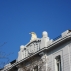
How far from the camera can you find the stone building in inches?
1214

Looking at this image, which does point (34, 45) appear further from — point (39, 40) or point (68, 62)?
point (68, 62)

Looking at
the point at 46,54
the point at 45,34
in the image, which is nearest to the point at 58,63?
the point at 46,54

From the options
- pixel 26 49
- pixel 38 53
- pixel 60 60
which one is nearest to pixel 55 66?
pixel 60 60

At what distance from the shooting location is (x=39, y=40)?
114 ft

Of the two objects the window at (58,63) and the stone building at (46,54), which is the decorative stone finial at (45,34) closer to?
the stone building at (46,54)

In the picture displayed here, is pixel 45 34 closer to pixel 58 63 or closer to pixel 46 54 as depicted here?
pixel 46 54

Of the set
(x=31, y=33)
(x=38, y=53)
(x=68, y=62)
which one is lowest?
(x=68, y=62)

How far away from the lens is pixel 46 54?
109 ft

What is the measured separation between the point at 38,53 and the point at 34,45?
1910 mm

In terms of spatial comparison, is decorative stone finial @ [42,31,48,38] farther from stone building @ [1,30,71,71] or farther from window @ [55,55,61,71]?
window @ [55,55,61,71]

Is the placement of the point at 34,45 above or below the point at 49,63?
above

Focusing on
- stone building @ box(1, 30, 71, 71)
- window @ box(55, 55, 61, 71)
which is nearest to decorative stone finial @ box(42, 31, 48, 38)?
stone building @ box(1, 30, 71, 71)

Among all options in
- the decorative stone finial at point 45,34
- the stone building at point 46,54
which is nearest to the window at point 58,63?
the stone building at point 46,54

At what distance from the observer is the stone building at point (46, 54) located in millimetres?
30844
